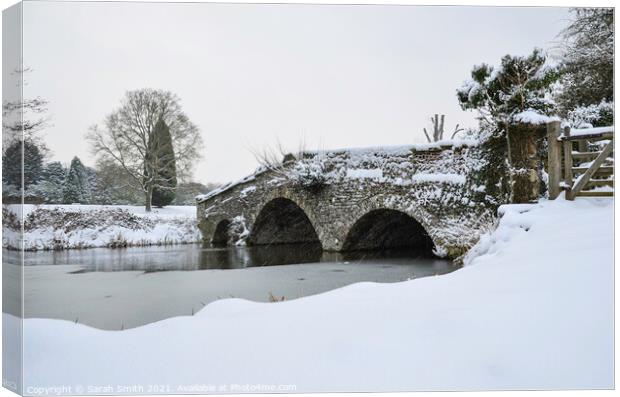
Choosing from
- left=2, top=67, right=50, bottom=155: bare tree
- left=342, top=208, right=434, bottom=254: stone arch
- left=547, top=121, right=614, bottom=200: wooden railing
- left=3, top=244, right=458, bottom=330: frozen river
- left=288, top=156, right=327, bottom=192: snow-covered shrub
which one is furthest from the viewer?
left=288, top=156, right=327, bottom=192: snow-covered shrub

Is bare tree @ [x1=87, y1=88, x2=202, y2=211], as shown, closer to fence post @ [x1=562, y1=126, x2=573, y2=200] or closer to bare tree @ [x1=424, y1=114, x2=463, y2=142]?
bare tree @ [x1=424, y1=114, x2=463, y2=142]

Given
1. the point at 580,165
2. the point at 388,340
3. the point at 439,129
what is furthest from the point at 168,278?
the point at 580,165

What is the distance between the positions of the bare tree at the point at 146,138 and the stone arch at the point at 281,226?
2986 millimetres

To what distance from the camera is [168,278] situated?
6.83 meters

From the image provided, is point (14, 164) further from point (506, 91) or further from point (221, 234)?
point (221, 234)

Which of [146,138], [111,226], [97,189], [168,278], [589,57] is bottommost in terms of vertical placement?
[168,278]

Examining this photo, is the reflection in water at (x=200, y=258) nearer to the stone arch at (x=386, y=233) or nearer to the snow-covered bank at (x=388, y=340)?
the stone arch at (x=386, y=233)

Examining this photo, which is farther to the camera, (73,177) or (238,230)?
(238,230)

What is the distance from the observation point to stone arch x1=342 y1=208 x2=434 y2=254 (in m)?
9.52

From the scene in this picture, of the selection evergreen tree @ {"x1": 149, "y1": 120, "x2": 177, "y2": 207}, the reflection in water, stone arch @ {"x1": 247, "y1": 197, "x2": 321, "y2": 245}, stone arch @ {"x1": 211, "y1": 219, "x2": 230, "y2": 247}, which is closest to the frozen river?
the reflection in water

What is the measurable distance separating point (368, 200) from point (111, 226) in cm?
597

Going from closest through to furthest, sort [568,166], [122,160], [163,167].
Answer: [568,166] < [122,160] < [163,167]

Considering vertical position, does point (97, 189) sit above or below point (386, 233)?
above

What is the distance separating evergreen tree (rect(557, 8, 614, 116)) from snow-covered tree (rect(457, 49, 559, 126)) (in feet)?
0.89
